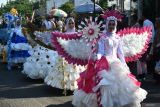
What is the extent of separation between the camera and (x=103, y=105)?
8273mm

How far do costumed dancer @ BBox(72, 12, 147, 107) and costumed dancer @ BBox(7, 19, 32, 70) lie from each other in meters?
10.4

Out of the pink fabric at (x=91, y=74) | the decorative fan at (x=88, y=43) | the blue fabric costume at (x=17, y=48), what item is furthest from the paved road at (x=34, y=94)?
the blue fabric costume at (x=17, y=48)

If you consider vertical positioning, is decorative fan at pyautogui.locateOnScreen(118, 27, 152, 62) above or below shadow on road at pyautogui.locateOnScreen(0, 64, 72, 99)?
above

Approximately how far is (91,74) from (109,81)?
527mm

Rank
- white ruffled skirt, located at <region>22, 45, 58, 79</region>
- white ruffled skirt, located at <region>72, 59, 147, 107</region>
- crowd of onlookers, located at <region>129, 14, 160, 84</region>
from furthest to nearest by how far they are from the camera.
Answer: white ruffled skirt, located at <region>22, 45, 58, 79</region>, crowd of onlookers, located at <region>129, 14, 160, 84</region>, white ruffled skirt, located at <region>72, 59, 147, 107</region>

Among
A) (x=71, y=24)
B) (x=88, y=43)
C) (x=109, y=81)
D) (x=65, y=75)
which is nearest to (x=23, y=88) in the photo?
(x=65, y=75)

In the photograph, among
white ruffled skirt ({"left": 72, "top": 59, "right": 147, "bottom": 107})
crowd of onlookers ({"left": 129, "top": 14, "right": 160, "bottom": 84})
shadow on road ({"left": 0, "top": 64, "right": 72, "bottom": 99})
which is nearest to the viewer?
white ruffled skirt ({"left": 72, "top": 59, "right": 147, "bottom": 107})

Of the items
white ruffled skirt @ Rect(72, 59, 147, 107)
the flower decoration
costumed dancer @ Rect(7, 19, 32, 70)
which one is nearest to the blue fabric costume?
costumed dancer @ Rect(7, 19, 32, 70)

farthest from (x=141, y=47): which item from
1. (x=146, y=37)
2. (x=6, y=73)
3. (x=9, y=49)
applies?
(x=9, y=49)

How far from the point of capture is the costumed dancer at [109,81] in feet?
27.3

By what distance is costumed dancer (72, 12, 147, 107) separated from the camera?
832cm

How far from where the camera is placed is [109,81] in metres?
8.33

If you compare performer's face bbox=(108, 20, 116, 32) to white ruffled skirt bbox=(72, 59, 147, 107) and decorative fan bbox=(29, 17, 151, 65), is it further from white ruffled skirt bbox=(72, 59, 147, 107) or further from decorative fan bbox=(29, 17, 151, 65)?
white ruffled skirt bbox=(72, 59, 147, 107)

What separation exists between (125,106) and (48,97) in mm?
3716
